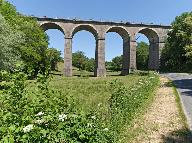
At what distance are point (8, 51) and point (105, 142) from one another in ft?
85.4

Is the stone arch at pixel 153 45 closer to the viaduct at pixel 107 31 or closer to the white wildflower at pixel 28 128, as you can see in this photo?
the viaduct at pixel 107 31

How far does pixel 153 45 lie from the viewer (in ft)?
257

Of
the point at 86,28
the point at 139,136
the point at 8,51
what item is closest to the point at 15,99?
the point at 139,136

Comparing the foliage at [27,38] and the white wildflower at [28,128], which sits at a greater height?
the foliage at [27,38]

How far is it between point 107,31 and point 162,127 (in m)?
59.9

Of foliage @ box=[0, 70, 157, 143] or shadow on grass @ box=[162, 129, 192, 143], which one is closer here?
foliage @ box=[0, 70, 157, 143]

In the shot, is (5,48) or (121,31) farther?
(121,31)

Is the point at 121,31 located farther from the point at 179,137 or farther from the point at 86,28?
the point at 179,137

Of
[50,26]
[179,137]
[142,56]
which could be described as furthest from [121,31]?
[179,137]

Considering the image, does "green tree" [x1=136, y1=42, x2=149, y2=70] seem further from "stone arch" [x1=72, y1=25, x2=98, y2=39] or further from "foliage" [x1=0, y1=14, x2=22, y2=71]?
"foliage" [x1=0, y1=14, x2=22, y2=71]

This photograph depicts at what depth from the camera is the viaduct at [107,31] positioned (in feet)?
230

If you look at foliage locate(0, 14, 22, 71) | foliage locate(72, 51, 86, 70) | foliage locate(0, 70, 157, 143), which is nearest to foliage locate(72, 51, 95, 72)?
Answer: foliage locate(72, 51, 86, 70)

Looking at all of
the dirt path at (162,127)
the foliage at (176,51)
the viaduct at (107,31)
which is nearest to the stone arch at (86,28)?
the viaduct at (107,31)

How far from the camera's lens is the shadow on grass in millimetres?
12947
